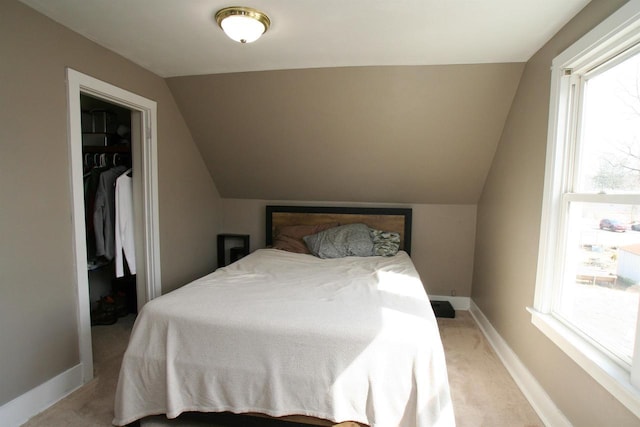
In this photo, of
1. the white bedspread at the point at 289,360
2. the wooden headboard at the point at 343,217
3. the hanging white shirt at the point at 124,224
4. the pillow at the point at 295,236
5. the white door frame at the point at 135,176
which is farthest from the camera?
the wooden headboard at the point at 343,217

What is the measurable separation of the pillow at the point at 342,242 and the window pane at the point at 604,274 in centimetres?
161

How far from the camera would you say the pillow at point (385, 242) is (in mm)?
3057

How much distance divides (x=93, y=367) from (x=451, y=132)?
3430 millimetres

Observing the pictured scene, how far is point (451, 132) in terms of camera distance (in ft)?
8.87

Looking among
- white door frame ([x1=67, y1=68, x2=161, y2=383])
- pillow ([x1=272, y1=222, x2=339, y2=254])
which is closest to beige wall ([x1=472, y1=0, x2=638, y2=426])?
pillow ([x1=272, y1=222, x2=339, y2=254])

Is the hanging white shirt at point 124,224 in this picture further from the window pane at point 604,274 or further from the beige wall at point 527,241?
the window pane at point 604,274

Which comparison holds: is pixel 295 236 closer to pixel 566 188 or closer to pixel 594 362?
pixel 566 188

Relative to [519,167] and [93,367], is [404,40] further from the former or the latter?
[93,367]

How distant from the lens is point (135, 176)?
2525 mm

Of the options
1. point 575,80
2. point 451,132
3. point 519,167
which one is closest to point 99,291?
point 451,132

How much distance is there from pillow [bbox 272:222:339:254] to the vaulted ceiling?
39 cm

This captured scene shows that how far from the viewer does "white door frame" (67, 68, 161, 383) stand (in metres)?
1.89

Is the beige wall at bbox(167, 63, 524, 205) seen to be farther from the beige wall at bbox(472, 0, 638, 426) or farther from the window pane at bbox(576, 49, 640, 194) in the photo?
the window pane at bbox(576, 49, 640, 194)

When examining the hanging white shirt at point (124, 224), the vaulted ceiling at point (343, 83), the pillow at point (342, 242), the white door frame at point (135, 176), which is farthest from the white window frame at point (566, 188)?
the hanging white shirt at point (124, 224)
